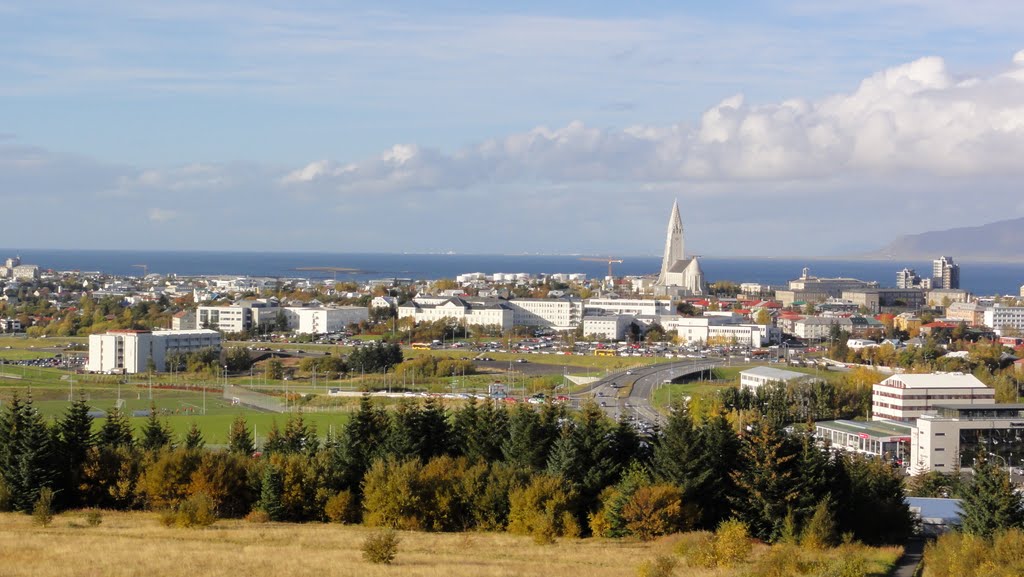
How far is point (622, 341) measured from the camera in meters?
54.1

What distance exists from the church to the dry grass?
61.0 m

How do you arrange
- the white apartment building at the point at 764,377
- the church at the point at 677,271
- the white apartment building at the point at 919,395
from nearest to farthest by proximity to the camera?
the white apartment building at the point at 919,395, the white apartment building at the point at 764,377, the church at the point at 677,271

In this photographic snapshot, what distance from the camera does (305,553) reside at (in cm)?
1255

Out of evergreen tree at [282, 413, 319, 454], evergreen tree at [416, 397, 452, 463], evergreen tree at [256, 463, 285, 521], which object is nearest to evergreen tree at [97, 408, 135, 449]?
evergreen tree at [282, 413, 319, 454]

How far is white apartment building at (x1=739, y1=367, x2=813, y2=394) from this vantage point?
33.5 m

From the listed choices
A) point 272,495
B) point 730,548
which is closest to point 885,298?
point 272,495

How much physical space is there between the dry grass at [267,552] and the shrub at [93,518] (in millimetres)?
84

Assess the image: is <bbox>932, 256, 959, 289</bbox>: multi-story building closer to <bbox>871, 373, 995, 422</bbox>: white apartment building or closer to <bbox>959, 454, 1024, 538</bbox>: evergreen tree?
<bbox>871, 373, 995, 422</bbox>: white apartment building

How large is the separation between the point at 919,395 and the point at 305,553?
1849 cm

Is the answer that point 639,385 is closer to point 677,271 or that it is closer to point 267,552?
point 267,552

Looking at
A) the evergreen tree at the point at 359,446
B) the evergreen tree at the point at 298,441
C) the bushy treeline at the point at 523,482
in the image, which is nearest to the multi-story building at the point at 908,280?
the evergreen tree at the point at 298,441

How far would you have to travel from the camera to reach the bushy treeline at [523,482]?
48.3 ft

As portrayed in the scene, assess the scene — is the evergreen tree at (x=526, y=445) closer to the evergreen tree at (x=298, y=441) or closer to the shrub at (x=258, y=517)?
the evergreen tree at (x=298, y=441)

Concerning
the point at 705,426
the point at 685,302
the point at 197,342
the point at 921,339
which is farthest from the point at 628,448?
the point at 685,302
